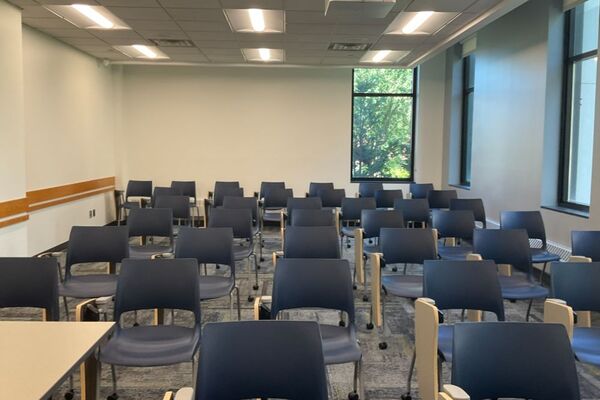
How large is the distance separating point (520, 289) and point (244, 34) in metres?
4.72

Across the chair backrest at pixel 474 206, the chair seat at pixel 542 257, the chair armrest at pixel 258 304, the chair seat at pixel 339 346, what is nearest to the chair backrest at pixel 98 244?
the chair armrest at pixel 258 304

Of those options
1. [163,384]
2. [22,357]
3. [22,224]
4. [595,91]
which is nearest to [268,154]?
[22,224]

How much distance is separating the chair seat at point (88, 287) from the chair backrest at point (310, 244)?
4.48 feet

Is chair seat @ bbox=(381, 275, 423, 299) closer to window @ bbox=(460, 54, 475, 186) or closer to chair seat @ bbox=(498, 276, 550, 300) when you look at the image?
chair seat @ bbox=(498, 276, 550, 300)

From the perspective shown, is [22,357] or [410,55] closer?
[22,357]

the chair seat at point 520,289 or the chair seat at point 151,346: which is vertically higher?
the chair seat at point 520,289

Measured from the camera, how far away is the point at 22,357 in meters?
1.79

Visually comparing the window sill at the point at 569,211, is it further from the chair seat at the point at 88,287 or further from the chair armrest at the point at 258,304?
the chair seat at the point at 88,287

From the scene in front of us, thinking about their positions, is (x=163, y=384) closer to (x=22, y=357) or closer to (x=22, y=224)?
(x=22, y=357)

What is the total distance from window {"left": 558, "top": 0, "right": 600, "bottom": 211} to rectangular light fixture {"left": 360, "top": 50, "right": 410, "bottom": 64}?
2678 millimetres

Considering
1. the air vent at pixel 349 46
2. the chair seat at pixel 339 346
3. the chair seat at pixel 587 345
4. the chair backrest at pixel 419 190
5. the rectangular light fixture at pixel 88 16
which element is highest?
the air vent at pixel 349 46

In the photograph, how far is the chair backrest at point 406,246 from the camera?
13.6 feet

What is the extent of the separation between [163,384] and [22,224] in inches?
137

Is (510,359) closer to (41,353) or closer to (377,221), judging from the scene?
(41,353)
